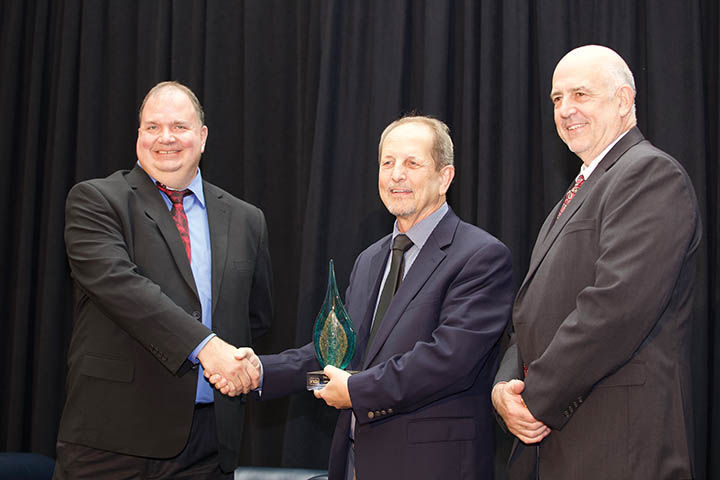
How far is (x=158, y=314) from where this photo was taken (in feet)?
8.28

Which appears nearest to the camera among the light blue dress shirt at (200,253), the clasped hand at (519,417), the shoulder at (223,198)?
the clasped hand at (519,417)

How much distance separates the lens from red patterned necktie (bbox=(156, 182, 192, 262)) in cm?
281

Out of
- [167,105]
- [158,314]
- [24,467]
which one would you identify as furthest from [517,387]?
[24,467]

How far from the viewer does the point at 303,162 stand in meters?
4.34

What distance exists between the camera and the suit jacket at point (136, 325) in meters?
2.53

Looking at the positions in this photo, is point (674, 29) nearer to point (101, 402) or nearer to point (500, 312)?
point (500, 312)

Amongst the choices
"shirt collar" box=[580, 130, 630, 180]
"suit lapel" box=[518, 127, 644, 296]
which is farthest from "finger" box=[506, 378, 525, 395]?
"shirt collar" box=[580, 130, 630, 180]

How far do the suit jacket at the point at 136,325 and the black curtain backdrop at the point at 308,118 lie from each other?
1.41 metres

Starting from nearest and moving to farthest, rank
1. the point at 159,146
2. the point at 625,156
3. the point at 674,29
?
the point at 625,156
the point at 159,146
the point at 674,29

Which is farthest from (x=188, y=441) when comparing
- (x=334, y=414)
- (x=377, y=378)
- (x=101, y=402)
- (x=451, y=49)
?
(x=451, y=49)

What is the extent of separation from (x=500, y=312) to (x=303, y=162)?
2.20m

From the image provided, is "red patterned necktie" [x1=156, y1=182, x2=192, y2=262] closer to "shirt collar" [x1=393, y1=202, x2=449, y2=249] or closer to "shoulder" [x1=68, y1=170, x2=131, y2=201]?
"shoulder" [x1=68, y1=170, x2=131, y2=201]

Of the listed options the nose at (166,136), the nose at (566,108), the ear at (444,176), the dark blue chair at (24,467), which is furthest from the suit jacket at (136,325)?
the nose at (566,108)

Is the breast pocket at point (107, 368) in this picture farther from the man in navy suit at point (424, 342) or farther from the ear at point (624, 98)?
the ear at point (624, 98)
